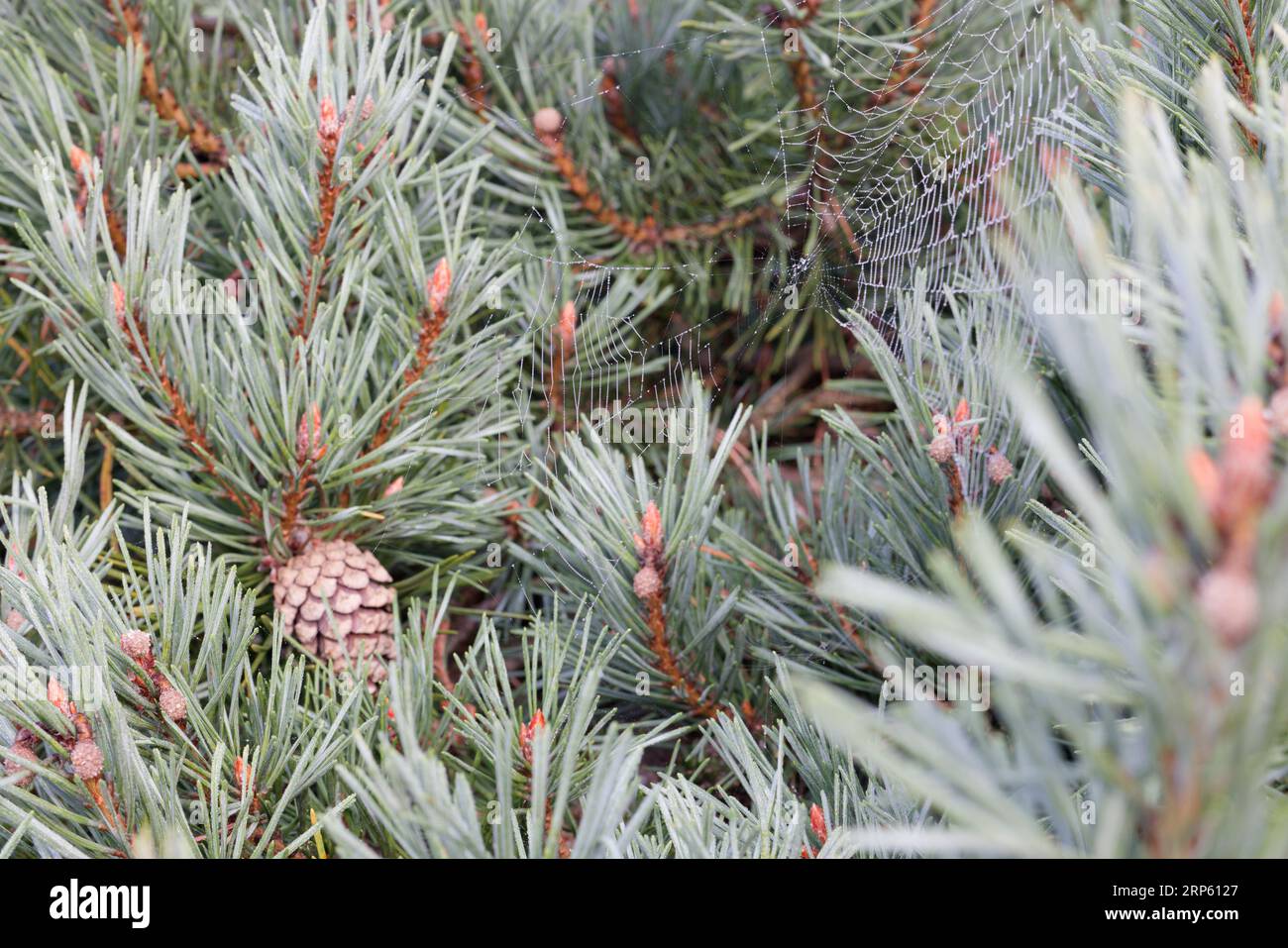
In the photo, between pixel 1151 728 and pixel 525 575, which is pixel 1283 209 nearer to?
pixel 1151 728

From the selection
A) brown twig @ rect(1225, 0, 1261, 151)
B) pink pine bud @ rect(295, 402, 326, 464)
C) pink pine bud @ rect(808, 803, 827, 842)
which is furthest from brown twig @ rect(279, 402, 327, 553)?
brown twig @ rect(1225, 0, 1261, 151)

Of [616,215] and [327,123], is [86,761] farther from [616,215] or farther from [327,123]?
[616,215]

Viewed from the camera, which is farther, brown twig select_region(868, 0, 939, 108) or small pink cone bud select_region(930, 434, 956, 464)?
brown twig select_region(868, 0, 939, 108)

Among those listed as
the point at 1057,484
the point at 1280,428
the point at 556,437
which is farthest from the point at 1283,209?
the point at 556,437

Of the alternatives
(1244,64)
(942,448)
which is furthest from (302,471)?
(1244,64)

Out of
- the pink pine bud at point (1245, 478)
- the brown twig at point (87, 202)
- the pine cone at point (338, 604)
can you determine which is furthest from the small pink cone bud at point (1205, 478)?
the brown twig at point (87, 202)

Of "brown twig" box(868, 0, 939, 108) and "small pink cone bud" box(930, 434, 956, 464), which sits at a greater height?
"brown twig" box(868, 0, 939, 108)

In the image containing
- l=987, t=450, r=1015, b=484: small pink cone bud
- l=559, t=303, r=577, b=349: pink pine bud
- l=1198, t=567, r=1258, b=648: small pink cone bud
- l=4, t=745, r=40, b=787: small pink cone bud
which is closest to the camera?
l=1198, t=567, r=1258, b=648: small pink cone bud

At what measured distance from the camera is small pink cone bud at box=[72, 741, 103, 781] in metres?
0.28

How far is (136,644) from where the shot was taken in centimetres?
31

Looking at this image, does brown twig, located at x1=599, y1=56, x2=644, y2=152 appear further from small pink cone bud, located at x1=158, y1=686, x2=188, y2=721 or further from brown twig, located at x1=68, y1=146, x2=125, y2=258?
small pink cone bud, located at x1=158, y1=686, x2=188, y2=721

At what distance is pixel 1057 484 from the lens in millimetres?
400

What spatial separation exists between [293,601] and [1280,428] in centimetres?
33

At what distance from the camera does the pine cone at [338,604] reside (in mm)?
381
